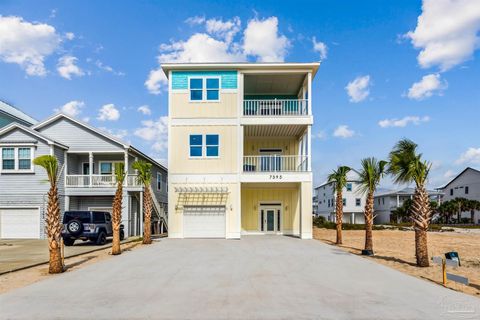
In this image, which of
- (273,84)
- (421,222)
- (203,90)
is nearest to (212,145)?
(203,90)

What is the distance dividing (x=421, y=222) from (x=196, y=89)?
16006mm

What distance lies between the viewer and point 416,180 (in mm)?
12727

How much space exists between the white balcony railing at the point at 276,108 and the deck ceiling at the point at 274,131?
0.93m

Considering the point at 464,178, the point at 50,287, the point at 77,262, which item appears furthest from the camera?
the point at 464,178

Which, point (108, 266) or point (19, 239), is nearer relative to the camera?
point (108, 266)

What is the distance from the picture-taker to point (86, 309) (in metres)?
7.20

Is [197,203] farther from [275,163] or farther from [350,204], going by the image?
[350,204]

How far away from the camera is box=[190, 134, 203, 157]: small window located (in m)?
23.1

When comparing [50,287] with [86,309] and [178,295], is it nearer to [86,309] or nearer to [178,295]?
[86,309]

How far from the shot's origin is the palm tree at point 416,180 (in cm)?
1221

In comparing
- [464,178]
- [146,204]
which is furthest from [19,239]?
[464,178]

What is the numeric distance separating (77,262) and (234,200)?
11.1 metres

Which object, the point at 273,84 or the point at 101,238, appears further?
the point at 273,84

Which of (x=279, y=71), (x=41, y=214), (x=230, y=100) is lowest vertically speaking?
(x=41, y=214)
